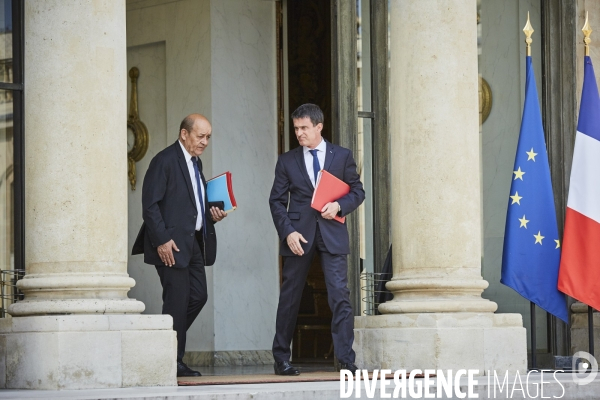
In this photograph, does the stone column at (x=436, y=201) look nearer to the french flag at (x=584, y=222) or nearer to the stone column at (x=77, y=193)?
the french flag at (x=584, y=222)

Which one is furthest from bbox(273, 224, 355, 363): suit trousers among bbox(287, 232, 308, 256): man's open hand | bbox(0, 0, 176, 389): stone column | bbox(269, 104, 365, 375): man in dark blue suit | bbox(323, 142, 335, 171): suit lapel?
bbox(0, 0, 176, 389): stone column

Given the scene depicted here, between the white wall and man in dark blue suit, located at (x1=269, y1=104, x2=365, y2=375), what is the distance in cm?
327

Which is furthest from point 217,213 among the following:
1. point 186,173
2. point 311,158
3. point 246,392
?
point 246,392

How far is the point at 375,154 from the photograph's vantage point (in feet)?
38.5

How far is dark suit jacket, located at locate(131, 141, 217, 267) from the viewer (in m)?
9.62

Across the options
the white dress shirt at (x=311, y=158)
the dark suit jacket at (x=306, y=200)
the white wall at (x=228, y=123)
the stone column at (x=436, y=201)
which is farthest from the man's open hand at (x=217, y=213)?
the white wall at (x=228, y=123)

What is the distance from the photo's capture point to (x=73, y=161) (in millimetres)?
8766

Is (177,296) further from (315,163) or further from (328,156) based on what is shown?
(328,156)

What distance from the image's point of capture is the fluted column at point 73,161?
28.7 ft

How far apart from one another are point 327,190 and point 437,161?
1044 millimetres

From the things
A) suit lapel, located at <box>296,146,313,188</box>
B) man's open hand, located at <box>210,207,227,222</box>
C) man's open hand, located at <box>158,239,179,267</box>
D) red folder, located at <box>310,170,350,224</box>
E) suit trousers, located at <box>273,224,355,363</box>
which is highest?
suit lapel, located at <box>296,146,313,188</box>

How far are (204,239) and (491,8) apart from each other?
15.8ft

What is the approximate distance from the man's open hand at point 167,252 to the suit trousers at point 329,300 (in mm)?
909

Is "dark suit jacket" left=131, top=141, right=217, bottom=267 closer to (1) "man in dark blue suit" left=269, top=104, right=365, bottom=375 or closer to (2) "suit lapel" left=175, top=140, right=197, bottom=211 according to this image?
(2) "suit lapel" left=175, top=140, right=197, bottom=211
